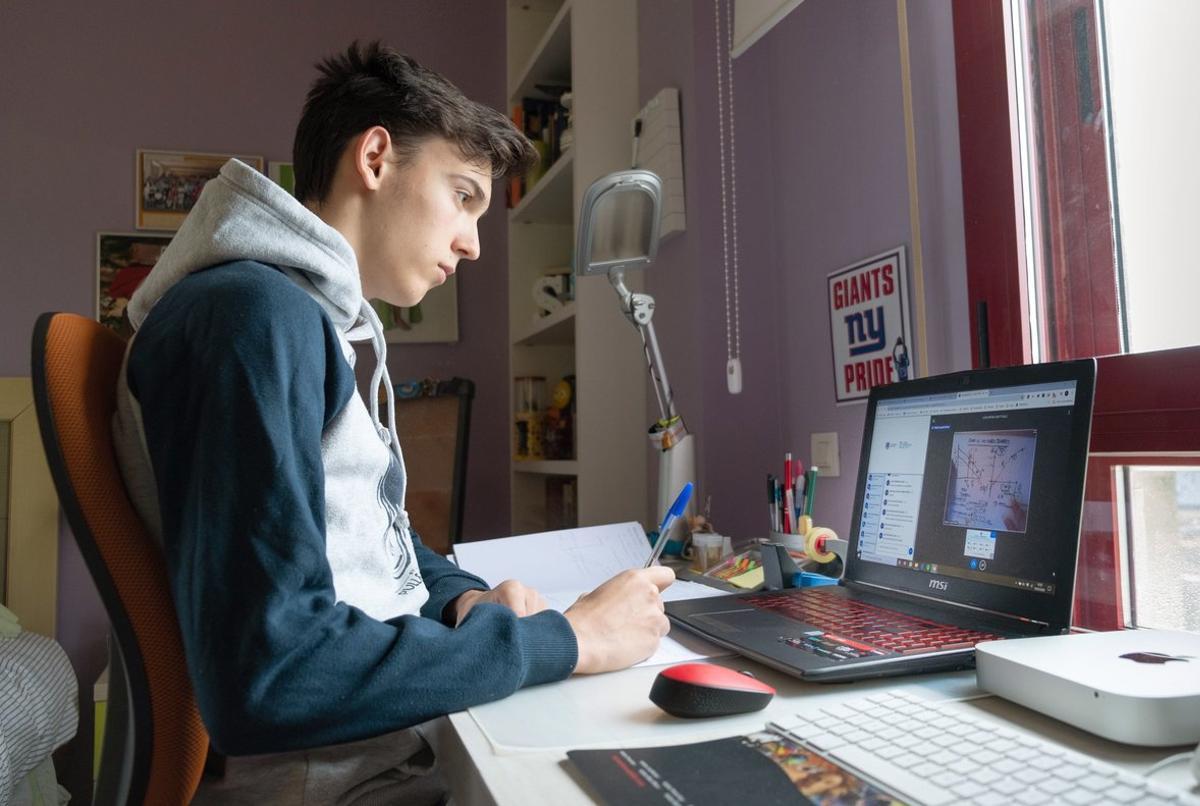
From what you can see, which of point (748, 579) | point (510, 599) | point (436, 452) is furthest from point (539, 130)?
point (510, 599)

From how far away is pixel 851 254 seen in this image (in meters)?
1.42

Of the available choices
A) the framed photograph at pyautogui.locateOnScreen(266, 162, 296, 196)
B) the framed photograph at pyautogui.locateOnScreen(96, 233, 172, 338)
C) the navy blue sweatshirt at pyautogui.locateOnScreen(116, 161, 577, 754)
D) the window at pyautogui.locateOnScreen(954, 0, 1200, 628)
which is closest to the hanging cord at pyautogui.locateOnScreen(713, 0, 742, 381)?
the window at pyautogui.locateOnScreen(954, 0, 1200, 628)

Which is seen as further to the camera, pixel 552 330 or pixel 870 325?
pixel 552 330

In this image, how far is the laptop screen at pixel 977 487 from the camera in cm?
77

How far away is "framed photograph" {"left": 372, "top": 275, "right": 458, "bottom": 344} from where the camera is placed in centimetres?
271

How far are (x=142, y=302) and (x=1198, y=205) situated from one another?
109 centimetres

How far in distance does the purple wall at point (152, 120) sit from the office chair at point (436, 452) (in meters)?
0.38

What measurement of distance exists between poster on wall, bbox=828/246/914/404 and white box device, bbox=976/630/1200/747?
2.05 feet

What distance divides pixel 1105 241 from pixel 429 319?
82.5 inches

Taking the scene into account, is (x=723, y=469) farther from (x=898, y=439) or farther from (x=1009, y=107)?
(x=1009, y=107)

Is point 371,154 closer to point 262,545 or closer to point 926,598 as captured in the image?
point 262,545

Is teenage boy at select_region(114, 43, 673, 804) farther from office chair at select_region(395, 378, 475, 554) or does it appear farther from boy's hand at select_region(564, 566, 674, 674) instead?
office chair at select_region(395, 378, 475, 554)

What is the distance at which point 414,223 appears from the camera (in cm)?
94

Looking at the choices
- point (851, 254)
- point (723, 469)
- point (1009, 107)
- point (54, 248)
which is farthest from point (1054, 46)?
point (54, 248)
